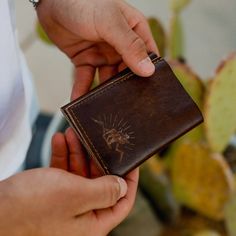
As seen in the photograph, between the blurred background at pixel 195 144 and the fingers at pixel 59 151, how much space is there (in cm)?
26

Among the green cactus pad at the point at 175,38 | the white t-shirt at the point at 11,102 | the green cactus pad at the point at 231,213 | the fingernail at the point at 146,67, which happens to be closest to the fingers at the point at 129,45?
the fingernail at the point at 146,67

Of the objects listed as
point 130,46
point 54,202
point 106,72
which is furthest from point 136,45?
point 54,202

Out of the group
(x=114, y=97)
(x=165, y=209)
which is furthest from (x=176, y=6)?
(x=165, y=209)

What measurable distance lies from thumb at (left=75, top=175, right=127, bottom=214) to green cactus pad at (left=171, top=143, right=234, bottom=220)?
0.36 m

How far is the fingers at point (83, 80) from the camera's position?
26.2 inches

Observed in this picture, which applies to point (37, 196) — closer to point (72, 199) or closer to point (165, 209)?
point (72, 199)

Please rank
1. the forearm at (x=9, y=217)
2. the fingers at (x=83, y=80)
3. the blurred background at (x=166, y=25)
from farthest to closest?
the blurred background at (x=166, y=25)
the fingers at (x=83, y=80)
the forearm at (x=9, y=217)

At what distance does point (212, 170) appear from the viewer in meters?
0.86

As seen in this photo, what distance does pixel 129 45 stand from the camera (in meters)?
0.57

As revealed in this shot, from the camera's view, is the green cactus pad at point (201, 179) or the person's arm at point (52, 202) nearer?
the person's arm at point (52, 202)

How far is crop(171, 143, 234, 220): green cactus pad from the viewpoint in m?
0.85

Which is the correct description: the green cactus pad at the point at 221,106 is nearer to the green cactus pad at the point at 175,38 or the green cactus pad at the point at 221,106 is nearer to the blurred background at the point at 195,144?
the blurred background at the point at 195,144

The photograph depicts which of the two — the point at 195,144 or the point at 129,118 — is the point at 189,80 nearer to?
the point at 195,144

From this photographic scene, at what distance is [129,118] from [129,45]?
9 centimetres
